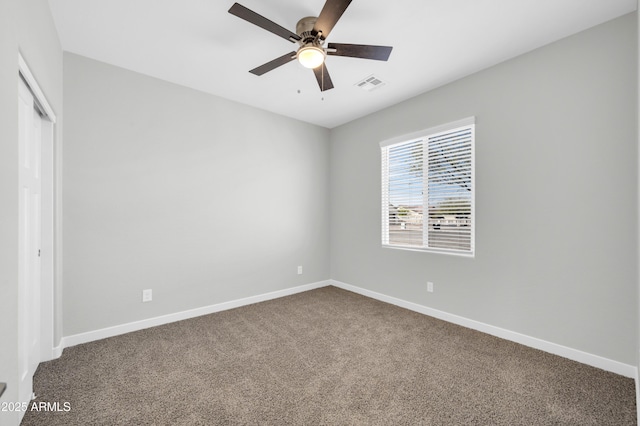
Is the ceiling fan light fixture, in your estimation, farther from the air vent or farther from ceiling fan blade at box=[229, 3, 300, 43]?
the air vent

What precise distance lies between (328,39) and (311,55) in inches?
21.9

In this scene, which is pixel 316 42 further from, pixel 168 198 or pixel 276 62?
pixel 168 198

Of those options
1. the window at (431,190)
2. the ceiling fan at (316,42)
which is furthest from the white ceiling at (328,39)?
the window at (431,190)

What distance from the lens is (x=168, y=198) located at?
3.21 m

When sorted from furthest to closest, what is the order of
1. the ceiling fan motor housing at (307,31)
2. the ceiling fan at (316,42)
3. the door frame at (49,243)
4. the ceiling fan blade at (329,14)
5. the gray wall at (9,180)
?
the door frame at (49,243) < the ceiling fan motor housing at (307,31) < the ceiling fan at (316,42) < the ceiling fan blade at (329,14) < the gray wall at (9,180)

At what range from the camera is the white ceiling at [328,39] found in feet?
6.83

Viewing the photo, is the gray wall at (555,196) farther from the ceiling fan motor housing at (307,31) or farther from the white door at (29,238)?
the white door at (29,238)

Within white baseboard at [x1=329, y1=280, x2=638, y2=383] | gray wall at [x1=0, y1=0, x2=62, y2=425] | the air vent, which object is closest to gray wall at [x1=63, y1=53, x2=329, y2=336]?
gray wall at [x1=0, y1=0, x2=62, y2=425]

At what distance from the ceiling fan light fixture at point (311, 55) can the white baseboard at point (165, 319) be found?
3015 millimetres

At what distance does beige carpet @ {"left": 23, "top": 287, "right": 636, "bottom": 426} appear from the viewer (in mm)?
1736

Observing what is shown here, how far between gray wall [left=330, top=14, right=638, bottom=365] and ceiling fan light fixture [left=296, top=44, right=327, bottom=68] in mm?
1874

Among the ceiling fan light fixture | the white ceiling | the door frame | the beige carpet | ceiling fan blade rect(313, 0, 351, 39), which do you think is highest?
the white ceiling

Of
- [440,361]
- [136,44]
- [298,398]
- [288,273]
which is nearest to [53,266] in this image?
[136,44]

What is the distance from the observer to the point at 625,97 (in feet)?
7.07
